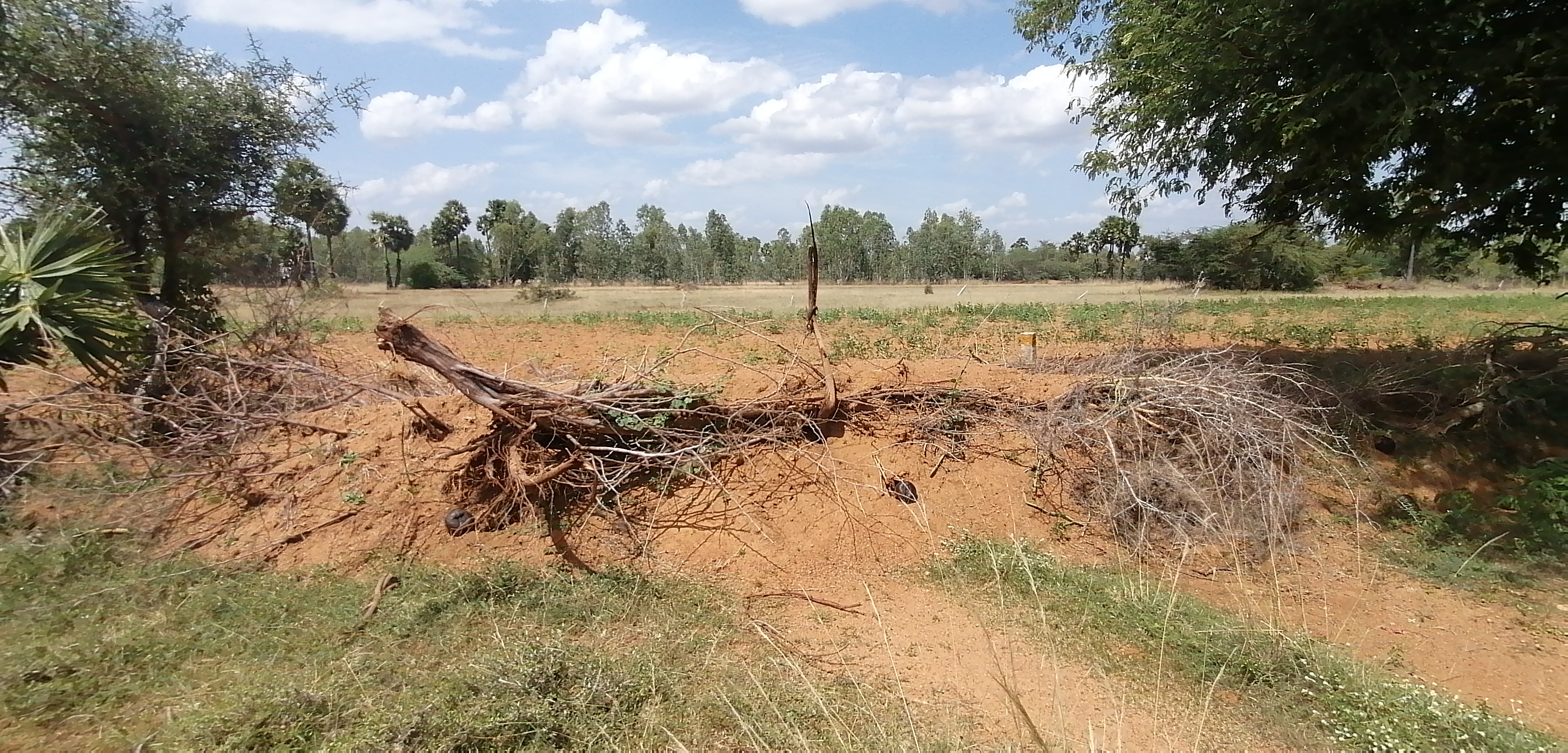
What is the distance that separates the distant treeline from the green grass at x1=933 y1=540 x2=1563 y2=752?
27.2 meters

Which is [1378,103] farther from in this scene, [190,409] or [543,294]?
[543,294]

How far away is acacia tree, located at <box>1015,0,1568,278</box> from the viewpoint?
6105 mm

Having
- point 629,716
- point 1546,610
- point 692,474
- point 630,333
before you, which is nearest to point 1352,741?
point 1546,610

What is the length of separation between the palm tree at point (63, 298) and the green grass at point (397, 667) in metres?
1.50

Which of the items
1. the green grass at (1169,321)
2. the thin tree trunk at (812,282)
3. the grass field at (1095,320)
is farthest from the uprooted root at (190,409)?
the thin tree trunk at (812,282)

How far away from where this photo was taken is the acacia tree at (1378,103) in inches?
240

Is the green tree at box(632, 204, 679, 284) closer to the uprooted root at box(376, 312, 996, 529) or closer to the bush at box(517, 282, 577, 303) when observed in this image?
the bush at box(517, 282, 577, 303)

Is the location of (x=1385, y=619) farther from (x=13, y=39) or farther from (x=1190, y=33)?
(x=13, y=39)

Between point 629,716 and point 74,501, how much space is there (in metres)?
5.34

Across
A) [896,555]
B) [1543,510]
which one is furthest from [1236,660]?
[1543,510]

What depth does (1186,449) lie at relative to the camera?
591cm

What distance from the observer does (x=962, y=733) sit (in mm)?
3191

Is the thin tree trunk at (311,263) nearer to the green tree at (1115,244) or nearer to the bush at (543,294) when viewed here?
the bush at (543,294)

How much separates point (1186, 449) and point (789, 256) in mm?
57189
